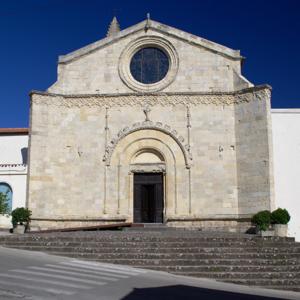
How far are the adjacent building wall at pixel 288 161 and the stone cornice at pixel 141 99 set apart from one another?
A: 2150mm

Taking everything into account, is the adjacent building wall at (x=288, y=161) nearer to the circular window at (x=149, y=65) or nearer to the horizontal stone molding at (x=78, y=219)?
the circular window at (x=149, y=65)

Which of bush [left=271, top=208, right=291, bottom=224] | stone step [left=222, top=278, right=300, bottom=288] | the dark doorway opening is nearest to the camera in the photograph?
stone step [left=222, top=278, right=300, bottom=288]

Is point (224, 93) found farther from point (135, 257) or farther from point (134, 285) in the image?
point (134, 285)

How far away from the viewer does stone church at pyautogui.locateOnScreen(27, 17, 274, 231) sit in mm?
25781

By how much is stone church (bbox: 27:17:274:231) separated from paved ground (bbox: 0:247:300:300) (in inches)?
404

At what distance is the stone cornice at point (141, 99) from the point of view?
26953 mm

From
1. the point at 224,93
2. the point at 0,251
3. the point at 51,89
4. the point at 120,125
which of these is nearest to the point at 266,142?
the point at 224,93

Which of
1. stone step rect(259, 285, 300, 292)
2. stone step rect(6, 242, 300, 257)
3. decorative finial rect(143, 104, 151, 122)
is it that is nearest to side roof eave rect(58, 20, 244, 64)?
decorative finial rect(143, 104, 151, 122)

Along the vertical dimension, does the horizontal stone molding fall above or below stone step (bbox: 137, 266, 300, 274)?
above

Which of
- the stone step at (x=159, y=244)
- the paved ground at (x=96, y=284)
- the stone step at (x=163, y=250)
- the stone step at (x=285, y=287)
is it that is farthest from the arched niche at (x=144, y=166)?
the stone step at (x=285, y=287)

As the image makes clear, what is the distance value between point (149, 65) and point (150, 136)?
4.40 metres

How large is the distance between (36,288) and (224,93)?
719 inches

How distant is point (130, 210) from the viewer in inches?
1040

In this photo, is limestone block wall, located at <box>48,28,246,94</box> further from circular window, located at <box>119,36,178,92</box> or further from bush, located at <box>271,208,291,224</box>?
bush, located at <box>271,208,291,224</box>
